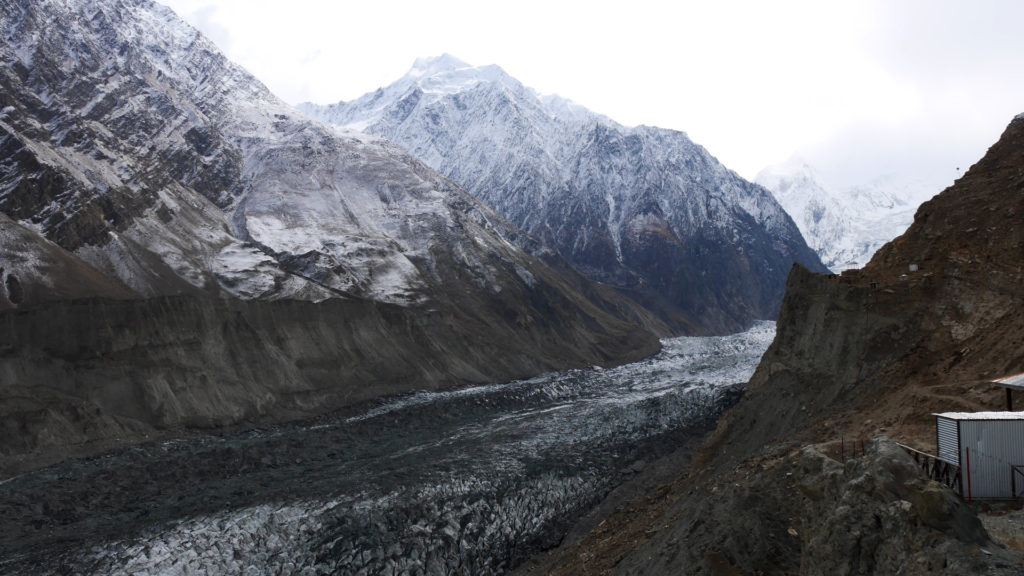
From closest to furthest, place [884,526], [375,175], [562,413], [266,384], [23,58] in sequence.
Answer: [884,526]
[562,413]
[266,384]
[23,58]
[375,175]

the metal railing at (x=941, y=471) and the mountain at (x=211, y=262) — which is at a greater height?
the mountain at (x=211, y=262)

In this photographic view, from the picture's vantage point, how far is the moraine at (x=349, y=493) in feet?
113

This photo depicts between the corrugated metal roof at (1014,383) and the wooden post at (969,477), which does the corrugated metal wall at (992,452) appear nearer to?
the wooden post at (969,477)

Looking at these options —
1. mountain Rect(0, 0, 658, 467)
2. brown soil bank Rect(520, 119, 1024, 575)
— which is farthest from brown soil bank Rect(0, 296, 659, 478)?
brown soil bank Rect(520, 119, 1024, 575)

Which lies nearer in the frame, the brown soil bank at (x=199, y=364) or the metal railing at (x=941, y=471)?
the metal railing at (x=941, y=471)

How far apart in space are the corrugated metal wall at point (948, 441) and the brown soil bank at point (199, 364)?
187 ft

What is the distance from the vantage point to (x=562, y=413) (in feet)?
234

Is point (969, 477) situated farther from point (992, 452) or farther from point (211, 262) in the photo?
point (211, 262)

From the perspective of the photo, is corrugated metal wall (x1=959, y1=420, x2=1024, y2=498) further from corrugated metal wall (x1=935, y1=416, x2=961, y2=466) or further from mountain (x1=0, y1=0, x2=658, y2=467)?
mountain (x1=0, y1=0, x2=658, y2=467)

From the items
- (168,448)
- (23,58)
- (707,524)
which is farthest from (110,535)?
(23,58)

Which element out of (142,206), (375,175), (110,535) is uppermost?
(375,175)

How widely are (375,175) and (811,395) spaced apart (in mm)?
139245

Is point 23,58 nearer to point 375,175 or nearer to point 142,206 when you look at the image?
point 142,206

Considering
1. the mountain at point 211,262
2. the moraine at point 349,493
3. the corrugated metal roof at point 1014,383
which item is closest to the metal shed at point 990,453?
the corrugated metal roof at point 1014,383
